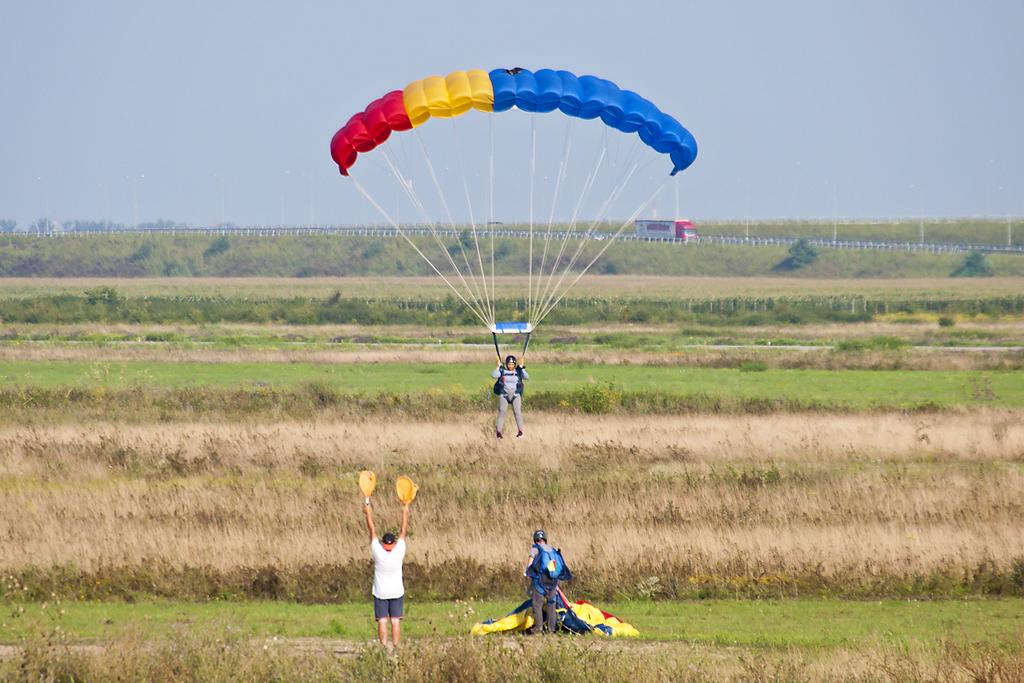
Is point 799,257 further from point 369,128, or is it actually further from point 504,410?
point 369,128

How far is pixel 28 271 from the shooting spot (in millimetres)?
172625

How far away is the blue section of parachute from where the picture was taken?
25.1 metres

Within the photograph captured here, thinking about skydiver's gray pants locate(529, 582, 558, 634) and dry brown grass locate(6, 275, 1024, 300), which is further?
dry brown grass locate(6, 275, 1024, 300)

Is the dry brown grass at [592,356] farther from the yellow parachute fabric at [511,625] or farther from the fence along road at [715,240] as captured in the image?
the fence along road at [715,240]

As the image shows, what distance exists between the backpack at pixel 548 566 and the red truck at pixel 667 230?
161821mm

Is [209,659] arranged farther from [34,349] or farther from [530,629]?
[34,349]

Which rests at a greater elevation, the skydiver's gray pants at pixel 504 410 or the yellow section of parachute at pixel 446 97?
the yellow section of parachute at pixel 446 97

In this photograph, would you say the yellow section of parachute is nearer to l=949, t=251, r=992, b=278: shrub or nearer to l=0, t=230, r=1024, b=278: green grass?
l=0, t=230, r=1024, b=278: green grass

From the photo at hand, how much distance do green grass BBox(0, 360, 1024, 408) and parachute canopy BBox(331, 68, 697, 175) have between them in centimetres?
1075

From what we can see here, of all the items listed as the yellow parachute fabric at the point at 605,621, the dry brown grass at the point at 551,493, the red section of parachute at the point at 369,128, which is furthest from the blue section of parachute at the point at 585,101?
the yellow parachute fabric at the point at 605,621

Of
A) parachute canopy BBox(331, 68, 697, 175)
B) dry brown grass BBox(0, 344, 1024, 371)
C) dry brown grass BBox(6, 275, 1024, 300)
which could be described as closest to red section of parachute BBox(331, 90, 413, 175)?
parachute canopy BBox(331, 68, 697, 175)

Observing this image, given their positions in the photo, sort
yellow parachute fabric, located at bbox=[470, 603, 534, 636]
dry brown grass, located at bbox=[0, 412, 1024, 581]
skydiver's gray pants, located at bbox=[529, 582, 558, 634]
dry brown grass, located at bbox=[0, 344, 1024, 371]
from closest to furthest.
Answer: skydiver's gray pants, located at bbox=[529, 582, 558, 634], yellow parachute fabric, located at bbox=[470, 603, 534, 636], dry brown grass, located at bbox=[0, 412, 1024, 581], dry brown grass, located at bbox=[0, 344, 1024, 371]

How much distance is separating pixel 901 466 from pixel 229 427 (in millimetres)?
13419

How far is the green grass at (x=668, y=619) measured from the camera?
51.3 ft
